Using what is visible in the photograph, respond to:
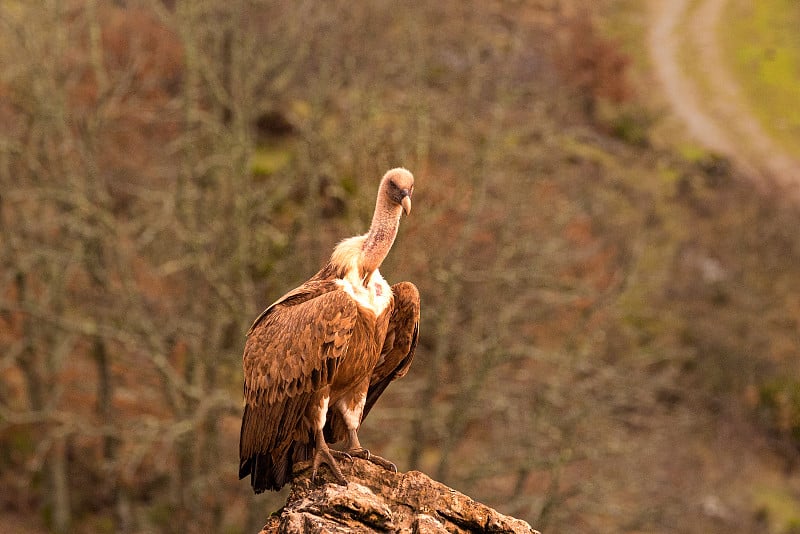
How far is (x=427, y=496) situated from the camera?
5.73 metres

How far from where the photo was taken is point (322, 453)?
586cm

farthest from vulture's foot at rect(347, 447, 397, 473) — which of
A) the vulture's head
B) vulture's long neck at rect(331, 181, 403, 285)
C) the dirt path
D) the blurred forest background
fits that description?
the dirt path

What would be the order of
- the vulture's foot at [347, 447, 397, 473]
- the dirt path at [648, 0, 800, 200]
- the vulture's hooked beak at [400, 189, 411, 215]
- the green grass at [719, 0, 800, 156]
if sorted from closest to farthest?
the vulture's hooked beak at [400, 189, 411, 215], the vulture's foot at [347, 447, 397, 473], the dirt path at [648, 0, 800, 200], the green grass at [719, 0, 800, 156]

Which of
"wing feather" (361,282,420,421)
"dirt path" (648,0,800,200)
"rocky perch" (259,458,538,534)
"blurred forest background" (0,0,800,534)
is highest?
"dirt path" (648,0,800,200)

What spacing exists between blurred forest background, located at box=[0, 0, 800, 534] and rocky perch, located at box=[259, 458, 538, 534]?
7.42m

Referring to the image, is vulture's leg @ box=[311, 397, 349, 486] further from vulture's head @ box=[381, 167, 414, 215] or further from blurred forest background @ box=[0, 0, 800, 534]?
blurred forest background @ box=[0, 0, 800, 534]

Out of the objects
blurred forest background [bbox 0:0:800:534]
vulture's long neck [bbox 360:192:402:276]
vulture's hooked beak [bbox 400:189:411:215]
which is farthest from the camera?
blurred forest background [bbox 0:0:800:534]

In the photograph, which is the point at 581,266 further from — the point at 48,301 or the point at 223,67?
the point at 48,301

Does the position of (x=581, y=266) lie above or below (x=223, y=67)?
above

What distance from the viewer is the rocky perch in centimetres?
526

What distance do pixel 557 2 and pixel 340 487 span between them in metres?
32.4

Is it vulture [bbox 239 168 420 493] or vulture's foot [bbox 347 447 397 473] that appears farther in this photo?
vulture's foot [bbox 347 447 397 473]

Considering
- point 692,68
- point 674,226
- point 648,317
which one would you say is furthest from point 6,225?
point 692,68

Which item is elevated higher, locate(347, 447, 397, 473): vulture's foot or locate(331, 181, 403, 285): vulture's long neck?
locate(331, 181, 403, 285): vulture's long neck
